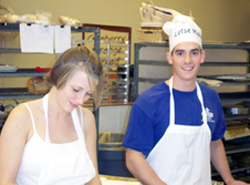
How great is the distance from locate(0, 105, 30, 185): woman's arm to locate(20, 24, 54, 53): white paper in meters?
1.32

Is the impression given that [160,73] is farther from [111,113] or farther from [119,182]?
[119,182]

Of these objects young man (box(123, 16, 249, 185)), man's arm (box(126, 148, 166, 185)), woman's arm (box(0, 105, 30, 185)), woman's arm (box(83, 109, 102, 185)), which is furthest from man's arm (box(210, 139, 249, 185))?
woman's arm (box(0, 105, 30, 185))

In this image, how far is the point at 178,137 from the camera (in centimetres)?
154

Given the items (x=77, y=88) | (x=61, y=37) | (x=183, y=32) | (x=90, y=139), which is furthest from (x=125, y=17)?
(x=77, y=88)

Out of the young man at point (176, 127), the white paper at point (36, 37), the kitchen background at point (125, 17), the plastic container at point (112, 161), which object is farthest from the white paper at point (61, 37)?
the young man at point (176, 127)

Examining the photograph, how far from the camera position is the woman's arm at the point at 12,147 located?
3.78ft

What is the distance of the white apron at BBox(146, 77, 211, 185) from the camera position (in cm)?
153

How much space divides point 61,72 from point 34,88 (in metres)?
1.35

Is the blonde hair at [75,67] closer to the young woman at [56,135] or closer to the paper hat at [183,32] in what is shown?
the young woman at [56,135]

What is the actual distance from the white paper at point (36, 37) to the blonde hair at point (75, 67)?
1222mm

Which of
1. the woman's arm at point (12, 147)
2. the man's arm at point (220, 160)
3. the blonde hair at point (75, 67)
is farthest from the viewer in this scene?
the man's arm at point (220, 160)

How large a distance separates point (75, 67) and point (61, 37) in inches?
52.8

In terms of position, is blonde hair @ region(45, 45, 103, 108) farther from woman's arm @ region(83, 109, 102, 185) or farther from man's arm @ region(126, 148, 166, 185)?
man's arm @ region(126, 148, 166, 185)

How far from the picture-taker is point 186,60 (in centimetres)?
155
